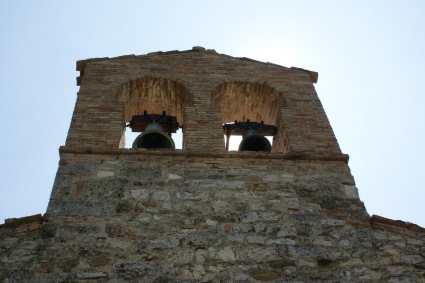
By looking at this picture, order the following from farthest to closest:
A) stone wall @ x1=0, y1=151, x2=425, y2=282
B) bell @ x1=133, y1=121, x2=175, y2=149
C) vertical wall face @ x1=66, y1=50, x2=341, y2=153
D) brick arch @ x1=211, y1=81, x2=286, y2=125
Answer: brick arch @ x1=211, y1=81, x2=286, y2=125 < vertical wall face @ x1=66, y1=50, x2=341, y2=153 < bell @ x1=133, y1=121, x2=175, y2=149 < stone wall @ x1=0, y1=151, x2=425, y2=282

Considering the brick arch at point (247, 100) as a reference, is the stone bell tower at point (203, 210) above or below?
below

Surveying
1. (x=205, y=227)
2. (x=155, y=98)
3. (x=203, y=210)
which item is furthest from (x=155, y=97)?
(x=205, y=227)

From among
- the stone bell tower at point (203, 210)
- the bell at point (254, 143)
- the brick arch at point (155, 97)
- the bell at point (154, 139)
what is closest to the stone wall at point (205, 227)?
the stone bell tower at point (203, 210)

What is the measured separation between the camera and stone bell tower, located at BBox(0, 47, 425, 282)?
4.73 metres

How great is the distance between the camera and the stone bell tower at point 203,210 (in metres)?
4.73

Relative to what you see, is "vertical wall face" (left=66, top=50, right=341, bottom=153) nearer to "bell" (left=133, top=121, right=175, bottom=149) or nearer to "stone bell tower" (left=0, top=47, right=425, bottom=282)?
"stone bell tower" (left=0, top=47, right=425, bottom=282)

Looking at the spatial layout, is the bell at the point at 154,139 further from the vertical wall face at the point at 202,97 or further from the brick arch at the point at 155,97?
the brick arch at the point at 155,97

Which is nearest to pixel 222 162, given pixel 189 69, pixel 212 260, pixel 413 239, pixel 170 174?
pixel 170 174

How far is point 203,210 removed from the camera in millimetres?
5414

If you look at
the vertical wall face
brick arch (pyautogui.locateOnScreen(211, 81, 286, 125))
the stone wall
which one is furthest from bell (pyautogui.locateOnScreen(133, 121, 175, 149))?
brick arch (pyautogui.locateOnScreen(211, 81, 286, 125))

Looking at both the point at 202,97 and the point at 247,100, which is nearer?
the point at 202,97

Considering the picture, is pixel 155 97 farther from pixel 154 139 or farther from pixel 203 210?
pixel 203 210

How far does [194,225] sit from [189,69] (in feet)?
12.3

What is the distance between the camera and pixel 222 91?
27.2 ft
